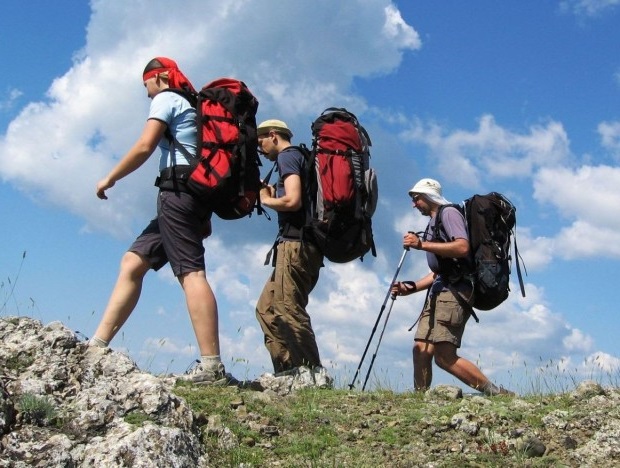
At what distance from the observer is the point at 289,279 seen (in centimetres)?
834

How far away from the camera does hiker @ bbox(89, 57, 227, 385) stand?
23.6 feet

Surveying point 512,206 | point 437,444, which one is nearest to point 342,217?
point 512,206

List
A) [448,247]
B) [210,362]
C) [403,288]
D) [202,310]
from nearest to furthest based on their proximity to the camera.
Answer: [202,310]
[210,362]
[448,247]
[403,288]

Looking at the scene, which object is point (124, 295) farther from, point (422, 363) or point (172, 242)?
point (422, 363)

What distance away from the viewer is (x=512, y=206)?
911cm

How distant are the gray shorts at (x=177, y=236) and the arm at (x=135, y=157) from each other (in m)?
0.39

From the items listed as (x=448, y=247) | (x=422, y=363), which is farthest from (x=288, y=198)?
(x=422, y=363)

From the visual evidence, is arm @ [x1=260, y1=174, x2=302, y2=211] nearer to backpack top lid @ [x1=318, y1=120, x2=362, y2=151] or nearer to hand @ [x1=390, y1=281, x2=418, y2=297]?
backpack top lid @ [x1=318, y1=120, x2=362, y2=151]

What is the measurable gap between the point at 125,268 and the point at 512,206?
4.47 meters

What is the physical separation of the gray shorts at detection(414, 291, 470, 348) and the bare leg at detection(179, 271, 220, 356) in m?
2.59

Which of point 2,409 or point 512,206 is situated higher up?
point 512,206

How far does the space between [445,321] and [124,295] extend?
11.3ft

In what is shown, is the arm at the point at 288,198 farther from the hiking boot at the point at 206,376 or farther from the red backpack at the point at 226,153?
the hiking boot at the point at 206,376

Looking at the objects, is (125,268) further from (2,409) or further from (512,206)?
(512,206)
